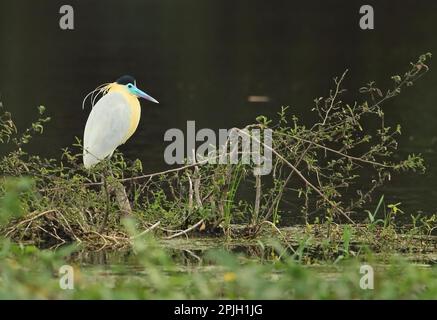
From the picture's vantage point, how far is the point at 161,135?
592 inches

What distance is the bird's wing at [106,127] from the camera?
9250 millimetres

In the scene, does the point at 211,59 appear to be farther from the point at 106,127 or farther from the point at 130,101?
the point at 106,127

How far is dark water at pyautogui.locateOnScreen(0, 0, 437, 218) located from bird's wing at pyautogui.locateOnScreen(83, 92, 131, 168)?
2952 mm

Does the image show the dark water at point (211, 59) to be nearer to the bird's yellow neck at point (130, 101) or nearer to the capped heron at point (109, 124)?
the bird's yellow neck at point (130, 101)

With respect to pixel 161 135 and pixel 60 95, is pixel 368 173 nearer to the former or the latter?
pixel 161 135

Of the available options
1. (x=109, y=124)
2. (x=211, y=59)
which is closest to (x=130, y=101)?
(x=109, y=124)

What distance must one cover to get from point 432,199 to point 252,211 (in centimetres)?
253

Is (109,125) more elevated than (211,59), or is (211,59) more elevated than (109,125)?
(211,59)

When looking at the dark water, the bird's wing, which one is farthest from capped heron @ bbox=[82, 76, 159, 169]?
the dark water

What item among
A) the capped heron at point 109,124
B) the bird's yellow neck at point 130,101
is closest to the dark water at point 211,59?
the bird's yellow neck at point 130,101

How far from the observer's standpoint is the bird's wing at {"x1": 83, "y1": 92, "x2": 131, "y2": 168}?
9.25 m

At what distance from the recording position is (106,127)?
927 centimetres

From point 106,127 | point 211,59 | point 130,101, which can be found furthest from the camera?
point 211,59

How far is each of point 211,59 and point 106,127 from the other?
1426cm
